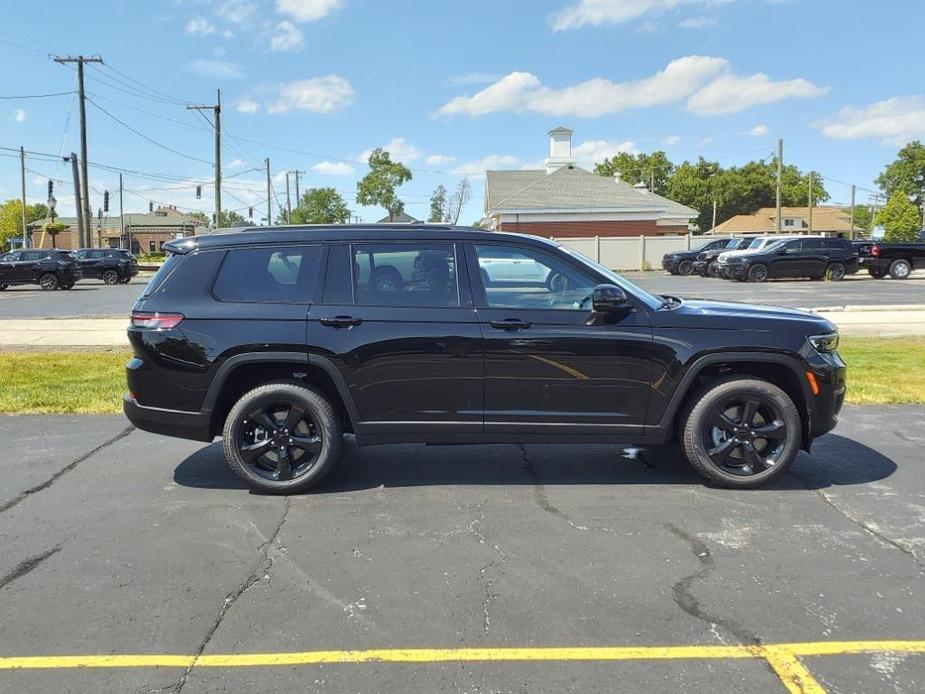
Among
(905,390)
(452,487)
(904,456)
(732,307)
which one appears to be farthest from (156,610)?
(905,390)

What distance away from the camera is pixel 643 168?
312 ft

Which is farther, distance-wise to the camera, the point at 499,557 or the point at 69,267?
the point at 69,267

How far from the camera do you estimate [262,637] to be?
3250 millimetres

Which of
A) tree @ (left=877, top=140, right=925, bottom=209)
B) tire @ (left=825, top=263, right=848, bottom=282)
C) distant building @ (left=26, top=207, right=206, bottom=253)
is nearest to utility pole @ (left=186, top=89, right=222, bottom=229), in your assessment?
tire @ (left=825, top=263, right=848, bottom=282)

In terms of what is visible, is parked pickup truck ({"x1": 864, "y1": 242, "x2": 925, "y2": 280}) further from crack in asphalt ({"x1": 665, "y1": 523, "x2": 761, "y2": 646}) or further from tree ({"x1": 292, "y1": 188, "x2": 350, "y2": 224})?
tree ({"x1": 292, "y1": 188, "x2": 350, "y2": 224})

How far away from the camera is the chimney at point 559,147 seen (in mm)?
49750

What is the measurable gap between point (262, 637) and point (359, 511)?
1583 mm

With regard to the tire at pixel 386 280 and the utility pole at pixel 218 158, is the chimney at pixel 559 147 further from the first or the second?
the tire at pixel 386 280

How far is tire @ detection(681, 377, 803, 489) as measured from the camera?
5016 millimetres

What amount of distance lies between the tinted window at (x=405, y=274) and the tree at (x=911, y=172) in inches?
4708

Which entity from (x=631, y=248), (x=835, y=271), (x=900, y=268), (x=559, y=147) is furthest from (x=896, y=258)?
(x=559, y=147)

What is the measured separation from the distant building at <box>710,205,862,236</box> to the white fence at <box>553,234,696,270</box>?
48.3 metres

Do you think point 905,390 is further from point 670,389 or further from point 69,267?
point 69,267

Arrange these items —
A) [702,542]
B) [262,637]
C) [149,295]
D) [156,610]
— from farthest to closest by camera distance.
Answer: [149,295] < [702,542] < [156,610] < [262,637]
